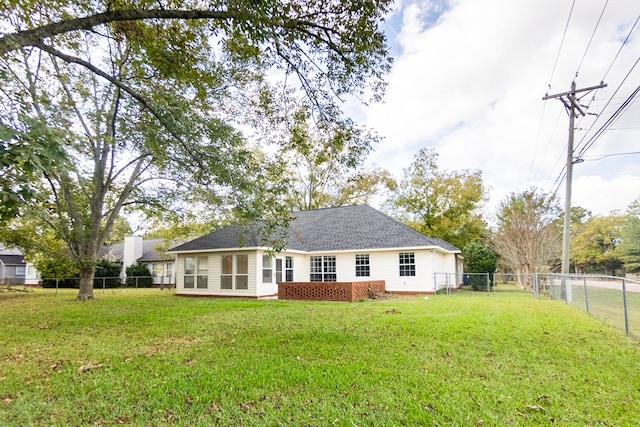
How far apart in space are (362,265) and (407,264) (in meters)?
2.41

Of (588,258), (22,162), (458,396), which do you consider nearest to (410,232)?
(458,396)

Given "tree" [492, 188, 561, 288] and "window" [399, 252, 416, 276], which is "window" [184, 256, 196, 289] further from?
"tree" [492, 188, 561, 288]

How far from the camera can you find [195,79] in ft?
25.6

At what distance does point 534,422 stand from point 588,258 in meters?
53.0

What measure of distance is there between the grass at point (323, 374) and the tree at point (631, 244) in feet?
139

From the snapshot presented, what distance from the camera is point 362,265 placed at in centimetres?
1895

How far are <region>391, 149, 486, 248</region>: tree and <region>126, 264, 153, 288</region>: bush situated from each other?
2441 cm

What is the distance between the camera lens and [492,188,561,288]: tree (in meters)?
21.6

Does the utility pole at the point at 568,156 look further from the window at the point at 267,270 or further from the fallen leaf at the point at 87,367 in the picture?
the fallen leaf at the point at 87,367

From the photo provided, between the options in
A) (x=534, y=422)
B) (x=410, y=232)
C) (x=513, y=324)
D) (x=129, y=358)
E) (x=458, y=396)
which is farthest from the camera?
(x=410, y=232)

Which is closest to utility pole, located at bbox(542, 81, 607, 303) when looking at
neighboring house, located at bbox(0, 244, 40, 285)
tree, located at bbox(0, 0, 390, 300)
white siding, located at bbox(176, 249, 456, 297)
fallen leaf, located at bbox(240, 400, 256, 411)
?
white siding, located at bbox(176, 249, 456, 297)

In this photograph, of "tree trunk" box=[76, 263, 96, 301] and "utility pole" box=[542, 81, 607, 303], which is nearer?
"utility pole" box=[542, 81, 607, 303]

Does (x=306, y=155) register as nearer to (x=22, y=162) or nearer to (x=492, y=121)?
(x=22, y=162)

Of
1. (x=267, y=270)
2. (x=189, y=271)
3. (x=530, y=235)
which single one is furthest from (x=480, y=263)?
(x=189, y=271)
